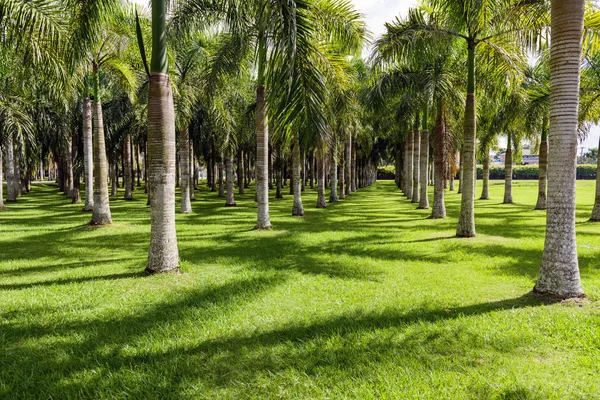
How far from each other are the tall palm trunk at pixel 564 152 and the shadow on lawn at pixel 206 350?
100 cm

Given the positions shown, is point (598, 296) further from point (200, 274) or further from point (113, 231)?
point (113, 231)

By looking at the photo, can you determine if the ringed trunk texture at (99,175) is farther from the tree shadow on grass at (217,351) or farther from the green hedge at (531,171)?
the green hedge at (531,171)

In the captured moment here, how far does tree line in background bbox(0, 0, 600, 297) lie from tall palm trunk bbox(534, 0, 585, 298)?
2cm

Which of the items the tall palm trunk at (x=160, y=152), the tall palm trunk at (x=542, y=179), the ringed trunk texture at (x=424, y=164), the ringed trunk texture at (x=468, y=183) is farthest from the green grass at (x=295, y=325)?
the tall palm trunk at (x=542, y=179)

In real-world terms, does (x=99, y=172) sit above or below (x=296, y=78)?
below

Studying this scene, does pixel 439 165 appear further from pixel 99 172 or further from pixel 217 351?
pixel 217 351

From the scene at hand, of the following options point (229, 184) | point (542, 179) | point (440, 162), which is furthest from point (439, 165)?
point (229, 184)

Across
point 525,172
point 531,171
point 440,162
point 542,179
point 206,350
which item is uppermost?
point 531,171

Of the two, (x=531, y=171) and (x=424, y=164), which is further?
(x=531, y=171)

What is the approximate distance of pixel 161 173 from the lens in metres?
7.62

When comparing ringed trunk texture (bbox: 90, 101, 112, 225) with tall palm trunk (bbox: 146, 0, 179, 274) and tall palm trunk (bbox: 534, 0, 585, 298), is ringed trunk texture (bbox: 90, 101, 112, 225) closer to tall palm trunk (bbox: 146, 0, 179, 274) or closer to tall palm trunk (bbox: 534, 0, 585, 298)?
tall palm trunk (bbox: 146, 0, 179, 274)

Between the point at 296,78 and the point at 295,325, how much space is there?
3.63 m

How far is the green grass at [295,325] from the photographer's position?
12.3 ft

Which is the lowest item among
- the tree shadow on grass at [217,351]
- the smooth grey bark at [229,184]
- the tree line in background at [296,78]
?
the tree shadow on grass at [217,351]
